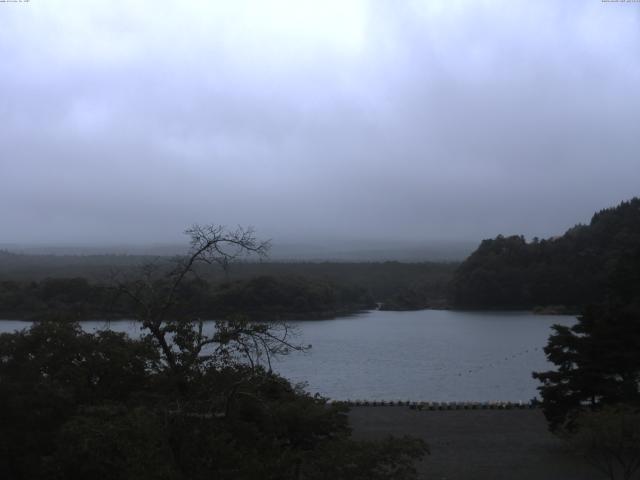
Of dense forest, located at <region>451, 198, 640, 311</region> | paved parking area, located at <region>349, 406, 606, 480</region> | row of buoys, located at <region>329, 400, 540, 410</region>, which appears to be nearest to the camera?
paved parking area, located at <region>349, 406, 606, 480</region>

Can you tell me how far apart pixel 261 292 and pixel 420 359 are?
26.5 ft

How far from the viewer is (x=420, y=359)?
2739cm

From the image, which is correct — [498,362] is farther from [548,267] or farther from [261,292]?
[548,267]

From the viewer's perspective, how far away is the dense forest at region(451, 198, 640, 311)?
45.4 m

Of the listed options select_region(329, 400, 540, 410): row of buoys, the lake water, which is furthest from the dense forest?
select_region(329, 400, 540, 410): row of buoys

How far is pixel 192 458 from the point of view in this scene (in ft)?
20.8

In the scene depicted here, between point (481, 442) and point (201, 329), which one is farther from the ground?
point (201, 329)

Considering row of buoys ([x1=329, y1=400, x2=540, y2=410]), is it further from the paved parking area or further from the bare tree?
the bare tree

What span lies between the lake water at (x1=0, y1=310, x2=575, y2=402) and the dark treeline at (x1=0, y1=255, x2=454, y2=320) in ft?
4.44

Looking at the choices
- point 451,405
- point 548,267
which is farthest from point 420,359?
point 548,267

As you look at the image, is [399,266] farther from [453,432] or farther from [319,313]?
[453,432]

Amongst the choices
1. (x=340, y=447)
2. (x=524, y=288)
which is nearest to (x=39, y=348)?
(x=340, y=447)

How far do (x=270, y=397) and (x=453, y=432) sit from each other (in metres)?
8.59

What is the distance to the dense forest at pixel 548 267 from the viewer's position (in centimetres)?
4544
